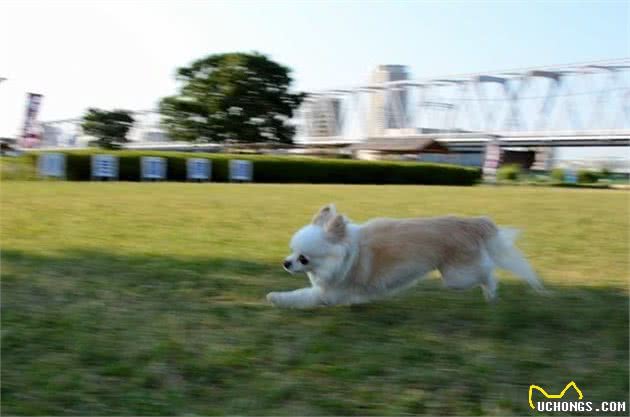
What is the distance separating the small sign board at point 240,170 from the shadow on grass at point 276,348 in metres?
17.9

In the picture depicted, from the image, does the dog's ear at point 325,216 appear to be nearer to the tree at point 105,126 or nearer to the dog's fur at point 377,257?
the dog's fur at point 377,257

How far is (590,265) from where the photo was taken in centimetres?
582

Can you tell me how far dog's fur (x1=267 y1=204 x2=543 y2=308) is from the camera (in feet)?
12.6

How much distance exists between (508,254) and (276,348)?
6.35 feet

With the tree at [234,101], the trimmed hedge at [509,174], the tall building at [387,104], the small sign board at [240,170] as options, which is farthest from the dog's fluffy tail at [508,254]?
the tall building at [387,104]

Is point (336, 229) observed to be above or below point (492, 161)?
below

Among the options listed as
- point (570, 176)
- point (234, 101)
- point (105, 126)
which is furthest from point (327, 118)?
point (570, 176)

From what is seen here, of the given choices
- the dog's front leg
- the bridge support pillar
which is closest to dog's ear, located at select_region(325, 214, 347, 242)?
the dog's front leg

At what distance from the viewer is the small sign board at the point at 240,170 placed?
22.4 metres

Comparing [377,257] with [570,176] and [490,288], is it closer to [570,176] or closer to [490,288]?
[490,288]

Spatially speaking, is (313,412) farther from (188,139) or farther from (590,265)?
(188,139)

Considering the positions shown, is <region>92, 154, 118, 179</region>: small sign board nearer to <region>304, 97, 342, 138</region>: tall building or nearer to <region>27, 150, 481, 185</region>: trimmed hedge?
<region>27, 150, 481, 185</region>: trimmed hedge

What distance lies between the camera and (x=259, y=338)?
10.8 feet

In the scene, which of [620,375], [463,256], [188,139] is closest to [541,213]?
[463,256]
